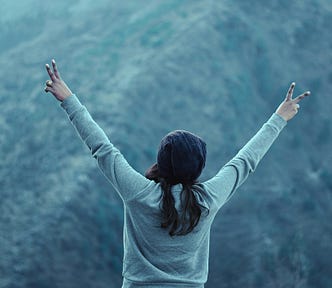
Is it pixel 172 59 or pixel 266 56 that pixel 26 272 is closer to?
pixel 172 59

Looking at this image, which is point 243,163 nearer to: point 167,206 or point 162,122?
point 167,206

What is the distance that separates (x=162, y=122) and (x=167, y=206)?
178 inches

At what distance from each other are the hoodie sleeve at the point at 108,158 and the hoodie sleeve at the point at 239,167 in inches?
10.0

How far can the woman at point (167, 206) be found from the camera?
1.61 meters

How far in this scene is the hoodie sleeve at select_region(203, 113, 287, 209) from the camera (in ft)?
5.56

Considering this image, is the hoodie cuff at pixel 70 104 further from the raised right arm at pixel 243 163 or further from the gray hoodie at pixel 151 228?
the raised right arm at pixel 243 163

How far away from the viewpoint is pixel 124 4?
7.84 m

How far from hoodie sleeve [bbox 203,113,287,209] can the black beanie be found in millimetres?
87

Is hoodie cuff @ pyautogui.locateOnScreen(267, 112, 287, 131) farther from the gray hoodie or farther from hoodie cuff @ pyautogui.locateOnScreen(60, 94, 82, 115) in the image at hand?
hoodie cuff @ pyautogui.locateOnScreen(60, 94, 82, 115)

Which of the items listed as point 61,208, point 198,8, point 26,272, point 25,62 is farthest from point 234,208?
point 25,62

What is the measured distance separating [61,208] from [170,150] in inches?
156

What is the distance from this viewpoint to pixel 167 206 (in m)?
1.59

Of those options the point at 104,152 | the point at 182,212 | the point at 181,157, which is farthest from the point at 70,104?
the point at 182,212

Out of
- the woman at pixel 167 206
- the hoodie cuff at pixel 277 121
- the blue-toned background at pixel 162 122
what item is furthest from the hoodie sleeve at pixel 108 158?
the blue-toned background at pixel 162 122
